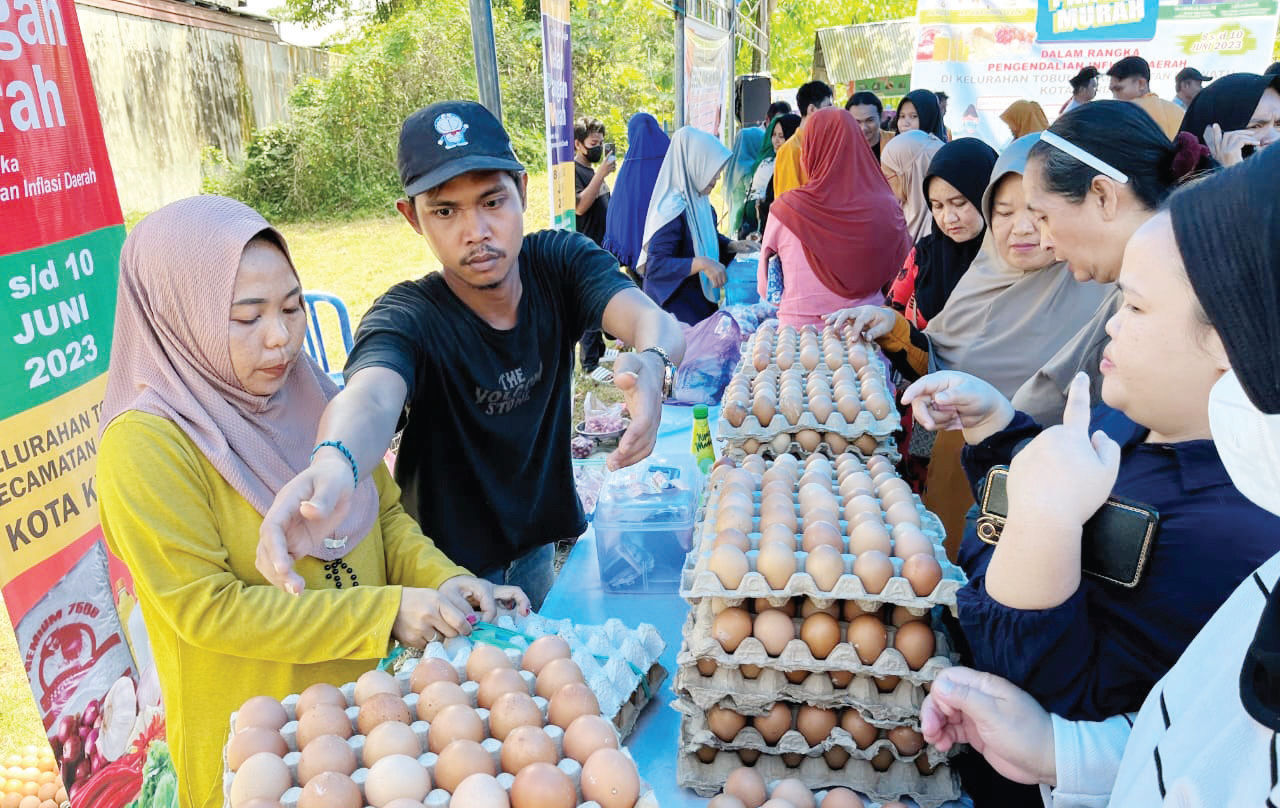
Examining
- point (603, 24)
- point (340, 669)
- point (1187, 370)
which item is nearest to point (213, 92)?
point (603, 24)

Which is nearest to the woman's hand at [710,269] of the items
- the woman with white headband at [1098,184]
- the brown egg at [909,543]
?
the woman with white headband at [1098,184]

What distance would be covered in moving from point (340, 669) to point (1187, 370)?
5.32 ft

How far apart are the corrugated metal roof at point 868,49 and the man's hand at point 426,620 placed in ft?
60.6

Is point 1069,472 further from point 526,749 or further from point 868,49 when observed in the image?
point 868,49

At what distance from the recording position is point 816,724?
1392mm

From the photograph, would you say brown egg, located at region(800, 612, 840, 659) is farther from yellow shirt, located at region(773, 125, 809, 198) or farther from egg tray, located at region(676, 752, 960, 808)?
yellow shirt, located at region(773, 125, 809, 198)

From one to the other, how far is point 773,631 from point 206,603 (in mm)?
1046

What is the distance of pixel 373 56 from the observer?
50.4 feet

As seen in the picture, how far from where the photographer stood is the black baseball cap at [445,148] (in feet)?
6.14

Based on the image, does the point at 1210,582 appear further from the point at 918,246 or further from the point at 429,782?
the point at 918,246

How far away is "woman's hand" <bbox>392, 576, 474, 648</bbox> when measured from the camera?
154 cm

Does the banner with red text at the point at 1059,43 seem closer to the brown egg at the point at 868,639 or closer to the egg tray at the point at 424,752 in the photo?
the brown egg at the point at 868,639

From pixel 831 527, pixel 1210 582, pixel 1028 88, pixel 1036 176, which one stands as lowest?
pixel 831 527

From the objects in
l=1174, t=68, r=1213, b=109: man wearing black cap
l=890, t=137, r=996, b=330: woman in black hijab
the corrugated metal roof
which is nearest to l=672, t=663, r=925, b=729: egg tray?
l=890, t=137, r=996, b=330: woman in black hijab
